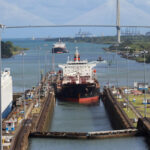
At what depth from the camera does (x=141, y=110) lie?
66.4 feet

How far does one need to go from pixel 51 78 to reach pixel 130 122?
18590 millimetres

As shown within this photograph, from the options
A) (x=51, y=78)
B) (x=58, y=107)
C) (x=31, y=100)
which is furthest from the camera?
(x=51, y=78)

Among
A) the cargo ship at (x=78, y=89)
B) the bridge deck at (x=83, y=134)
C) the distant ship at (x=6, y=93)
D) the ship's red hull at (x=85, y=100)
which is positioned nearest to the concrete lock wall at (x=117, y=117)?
the bridge deck at (x=83, y=134)

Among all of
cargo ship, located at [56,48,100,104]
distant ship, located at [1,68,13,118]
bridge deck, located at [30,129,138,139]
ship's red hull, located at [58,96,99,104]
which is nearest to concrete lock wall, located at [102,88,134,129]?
bridge deck, located at [30,129,138,139]

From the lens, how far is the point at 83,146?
1516 cm

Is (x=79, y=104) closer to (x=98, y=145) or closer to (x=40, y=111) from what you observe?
(x=40, y=111)

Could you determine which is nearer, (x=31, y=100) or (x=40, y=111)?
(x=40, y=111)

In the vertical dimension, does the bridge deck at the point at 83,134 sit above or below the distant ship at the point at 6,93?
below

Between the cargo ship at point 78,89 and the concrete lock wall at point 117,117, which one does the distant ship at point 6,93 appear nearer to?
the concrete lock wall at point 117,117

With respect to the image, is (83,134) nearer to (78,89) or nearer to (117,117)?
(117,117)

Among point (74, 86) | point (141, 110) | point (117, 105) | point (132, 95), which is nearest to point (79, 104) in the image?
point (74, 86)

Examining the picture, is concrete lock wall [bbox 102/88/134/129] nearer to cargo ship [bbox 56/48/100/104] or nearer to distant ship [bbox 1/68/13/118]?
cargo ship [bbox 56/48/100/104]

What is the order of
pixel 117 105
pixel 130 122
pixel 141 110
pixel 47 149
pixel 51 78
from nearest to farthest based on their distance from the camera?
pixel 47 149 → pixel 130 122 → pixel 141 110 → pixel 117 105 → pixel 51 78

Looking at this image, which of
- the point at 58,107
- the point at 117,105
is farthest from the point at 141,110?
the point at 58,107
